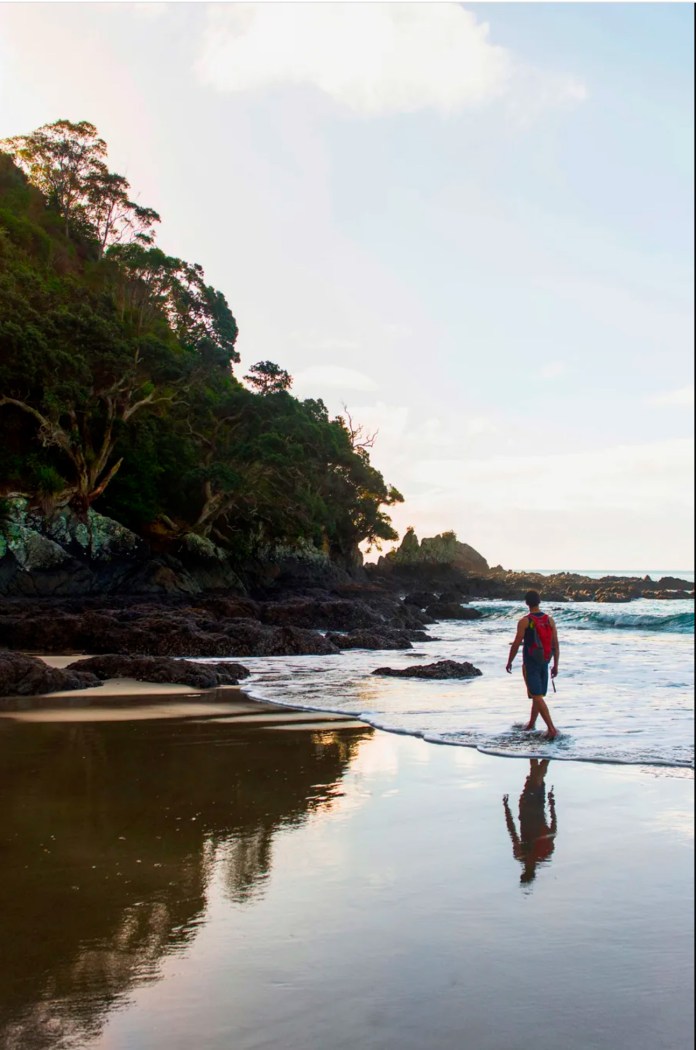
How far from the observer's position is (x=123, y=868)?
3988 millimetres

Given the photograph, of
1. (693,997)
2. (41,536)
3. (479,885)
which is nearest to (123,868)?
(479,885)

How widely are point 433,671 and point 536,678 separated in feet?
13.9

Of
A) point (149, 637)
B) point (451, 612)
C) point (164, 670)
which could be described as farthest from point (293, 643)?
point (451, 612)

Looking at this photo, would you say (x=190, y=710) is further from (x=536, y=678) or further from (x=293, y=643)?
(x=293, y=643)

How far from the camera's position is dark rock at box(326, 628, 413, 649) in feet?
57.3

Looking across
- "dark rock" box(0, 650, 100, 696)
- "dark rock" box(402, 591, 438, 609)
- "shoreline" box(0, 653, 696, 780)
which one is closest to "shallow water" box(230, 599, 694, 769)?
"shoreline" box(0, 653, 696, 780)

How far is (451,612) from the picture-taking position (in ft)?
106

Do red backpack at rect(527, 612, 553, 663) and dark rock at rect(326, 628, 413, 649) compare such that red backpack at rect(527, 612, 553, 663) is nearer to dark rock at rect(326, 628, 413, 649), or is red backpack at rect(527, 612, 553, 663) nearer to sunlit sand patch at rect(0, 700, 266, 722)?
sunlit sand patch at rect(0, 700, 266, 722)

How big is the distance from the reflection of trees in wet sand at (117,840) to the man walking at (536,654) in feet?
6.19

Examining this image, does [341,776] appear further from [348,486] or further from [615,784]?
[348,486]

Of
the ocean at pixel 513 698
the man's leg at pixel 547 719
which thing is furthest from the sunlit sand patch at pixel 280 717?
the man's leg at pixel 547 719

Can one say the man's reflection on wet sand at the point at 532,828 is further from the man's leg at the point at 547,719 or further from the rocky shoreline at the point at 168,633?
the rocky shoreline at the point at 168,633

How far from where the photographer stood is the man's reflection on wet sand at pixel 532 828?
161 inches

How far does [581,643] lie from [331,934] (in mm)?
19514
